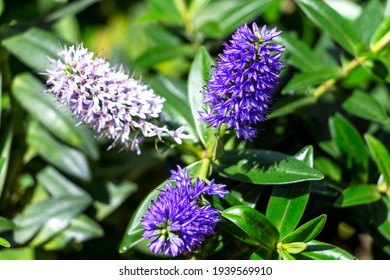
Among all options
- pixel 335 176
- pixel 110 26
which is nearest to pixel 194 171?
pixel 335 176

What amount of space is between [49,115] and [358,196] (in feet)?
3.49

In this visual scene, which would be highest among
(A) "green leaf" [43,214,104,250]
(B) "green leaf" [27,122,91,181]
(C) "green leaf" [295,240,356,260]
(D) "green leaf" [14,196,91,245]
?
(B) "green leaf" [27,122,91,181]

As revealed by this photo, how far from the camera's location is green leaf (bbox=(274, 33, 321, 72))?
1893 mm

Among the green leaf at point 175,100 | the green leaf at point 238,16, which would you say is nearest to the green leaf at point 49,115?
the green leaf at point 175,100

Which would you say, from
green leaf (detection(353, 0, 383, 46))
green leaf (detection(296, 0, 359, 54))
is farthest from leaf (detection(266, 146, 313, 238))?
green leaf (detection(353, 0, 383, 46))

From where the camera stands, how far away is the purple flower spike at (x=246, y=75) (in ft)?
4.04

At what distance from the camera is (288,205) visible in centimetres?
147


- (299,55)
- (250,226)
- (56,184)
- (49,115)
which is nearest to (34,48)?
(49,115)

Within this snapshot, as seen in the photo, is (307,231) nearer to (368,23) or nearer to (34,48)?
(368,23)

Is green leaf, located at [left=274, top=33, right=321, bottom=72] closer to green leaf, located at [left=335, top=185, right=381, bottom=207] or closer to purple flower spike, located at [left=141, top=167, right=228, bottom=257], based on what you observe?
green leaf, located at [left=335, top=185, right=381, bottom=207]

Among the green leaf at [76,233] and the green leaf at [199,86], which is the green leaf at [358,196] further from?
the green leaf at [76,233]

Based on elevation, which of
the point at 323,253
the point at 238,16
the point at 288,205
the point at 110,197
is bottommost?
the point at 323,253

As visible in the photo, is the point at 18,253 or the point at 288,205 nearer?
the point at 288,205

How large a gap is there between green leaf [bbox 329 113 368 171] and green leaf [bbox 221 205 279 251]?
19.6 inches
